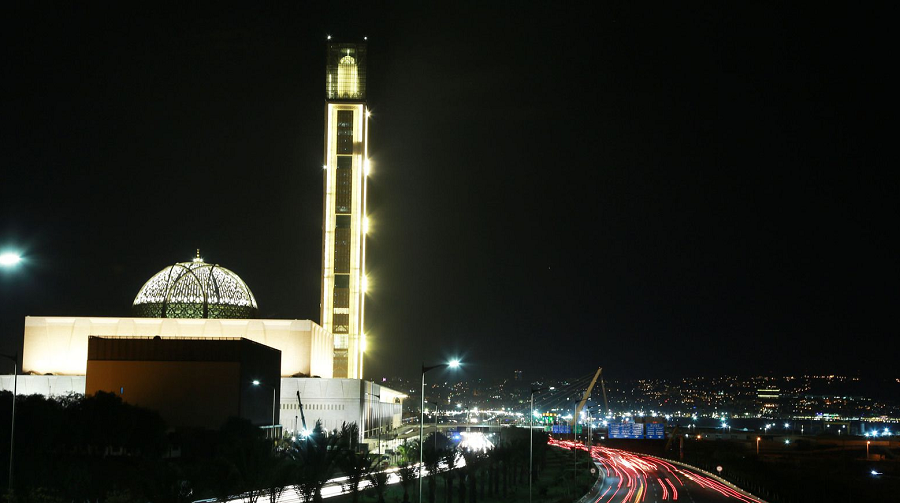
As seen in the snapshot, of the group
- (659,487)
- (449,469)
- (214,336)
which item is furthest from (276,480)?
(214,336)

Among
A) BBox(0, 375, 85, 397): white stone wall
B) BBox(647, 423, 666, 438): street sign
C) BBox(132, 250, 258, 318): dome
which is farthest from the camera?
BBox(647, 423, 666, 438): street sign

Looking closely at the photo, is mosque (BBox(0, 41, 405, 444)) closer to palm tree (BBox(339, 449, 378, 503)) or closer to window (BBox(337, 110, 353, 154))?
window (BBox(337, 110, 353, 154))

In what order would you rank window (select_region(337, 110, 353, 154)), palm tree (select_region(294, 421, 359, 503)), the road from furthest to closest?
window (select_region(337, 110, 353, 154)) → the road → palm tree (select_region(294, 421, 359, 503))

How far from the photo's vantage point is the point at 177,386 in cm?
7119

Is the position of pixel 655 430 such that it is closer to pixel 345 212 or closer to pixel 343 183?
pixel 345 212

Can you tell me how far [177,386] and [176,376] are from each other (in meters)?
0.70

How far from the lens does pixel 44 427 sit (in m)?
49.5

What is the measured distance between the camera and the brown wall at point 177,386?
7050 centimetres

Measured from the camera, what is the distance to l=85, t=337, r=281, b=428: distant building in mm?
70562

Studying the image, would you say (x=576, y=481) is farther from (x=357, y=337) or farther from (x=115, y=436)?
(x=357, y=337)

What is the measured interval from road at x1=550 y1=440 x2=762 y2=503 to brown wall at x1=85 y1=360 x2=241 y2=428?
87.5 ft

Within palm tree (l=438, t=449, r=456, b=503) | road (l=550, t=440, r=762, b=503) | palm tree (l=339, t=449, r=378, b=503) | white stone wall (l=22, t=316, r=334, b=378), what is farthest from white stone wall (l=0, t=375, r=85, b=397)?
palm tree (l=339, t=449, r=378, b=503)

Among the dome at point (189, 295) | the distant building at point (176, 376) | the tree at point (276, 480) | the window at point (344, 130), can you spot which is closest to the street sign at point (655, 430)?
the window at point (344, 130)

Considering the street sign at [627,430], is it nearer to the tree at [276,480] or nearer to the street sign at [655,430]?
the street sign at [655,430]
